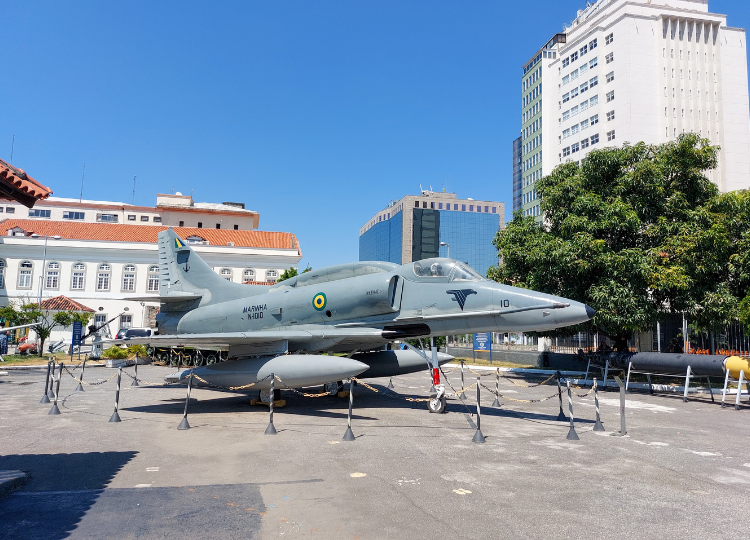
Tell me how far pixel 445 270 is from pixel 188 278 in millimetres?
9634

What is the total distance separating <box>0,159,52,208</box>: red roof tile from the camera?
758cm

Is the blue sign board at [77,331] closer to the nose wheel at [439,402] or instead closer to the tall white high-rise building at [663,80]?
the nose wheel at [439,402]

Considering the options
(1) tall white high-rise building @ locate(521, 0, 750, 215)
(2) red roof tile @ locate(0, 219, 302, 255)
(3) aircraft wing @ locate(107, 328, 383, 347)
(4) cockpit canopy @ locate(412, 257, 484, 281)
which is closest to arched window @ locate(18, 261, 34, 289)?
(2) red roof tile @ locate(0, 219, 302, 255)

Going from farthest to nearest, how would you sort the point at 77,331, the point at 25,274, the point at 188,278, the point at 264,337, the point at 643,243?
the point at 25,274, the point at 77,331, the point at 643,243, the point at 188,278, the point at 264,337

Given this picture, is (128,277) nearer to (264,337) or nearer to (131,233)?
(131,233)

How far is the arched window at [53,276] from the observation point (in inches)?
1881

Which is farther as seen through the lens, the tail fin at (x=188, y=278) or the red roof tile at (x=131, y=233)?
the red roof tile at (x=131, y=233)

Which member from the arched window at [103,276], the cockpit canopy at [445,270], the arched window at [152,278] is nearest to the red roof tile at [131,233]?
the arched window at [103,276]

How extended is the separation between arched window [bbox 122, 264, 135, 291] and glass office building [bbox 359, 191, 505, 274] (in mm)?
93168

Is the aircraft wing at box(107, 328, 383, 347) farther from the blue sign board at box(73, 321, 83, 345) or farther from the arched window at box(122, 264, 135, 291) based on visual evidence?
the arched window at box(122, 264, 135, 291)

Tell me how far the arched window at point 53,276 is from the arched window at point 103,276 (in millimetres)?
3705

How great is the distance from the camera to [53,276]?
157 feet

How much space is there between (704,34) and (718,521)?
267 ft

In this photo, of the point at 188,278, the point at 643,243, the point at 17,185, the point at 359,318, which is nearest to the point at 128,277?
the point at 188,278
